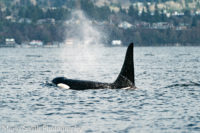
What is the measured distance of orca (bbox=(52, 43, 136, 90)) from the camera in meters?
37.4

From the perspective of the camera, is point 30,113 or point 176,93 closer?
point 30,113

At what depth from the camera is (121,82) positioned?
1502 inches

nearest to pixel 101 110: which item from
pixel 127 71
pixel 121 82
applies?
pixel 127 71

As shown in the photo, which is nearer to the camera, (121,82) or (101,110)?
(101,110)

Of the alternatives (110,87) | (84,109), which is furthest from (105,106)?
(110,87)

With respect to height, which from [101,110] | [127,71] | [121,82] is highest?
[127,71]

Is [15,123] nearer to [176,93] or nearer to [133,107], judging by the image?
[133,107]

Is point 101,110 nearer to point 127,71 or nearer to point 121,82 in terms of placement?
point 127,71

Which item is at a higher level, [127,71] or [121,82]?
[127,71]

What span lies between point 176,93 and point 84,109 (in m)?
8.92

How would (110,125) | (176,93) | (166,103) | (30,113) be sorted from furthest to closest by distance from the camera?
(176,93), (166,103), (30,113), (110,125)

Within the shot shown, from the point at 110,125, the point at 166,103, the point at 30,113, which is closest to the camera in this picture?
the point at 110,125

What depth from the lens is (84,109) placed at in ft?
106

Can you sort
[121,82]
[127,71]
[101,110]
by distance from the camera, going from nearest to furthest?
1. [101,110]
2. [127,71]
3. [121,82]
